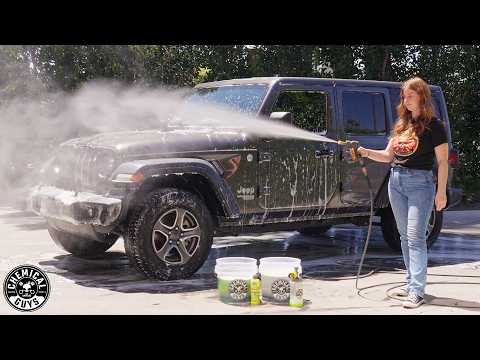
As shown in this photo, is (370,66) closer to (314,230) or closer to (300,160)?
(314,230)

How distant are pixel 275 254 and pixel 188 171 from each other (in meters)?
2.31

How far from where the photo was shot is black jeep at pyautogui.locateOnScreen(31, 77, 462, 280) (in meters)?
6.09

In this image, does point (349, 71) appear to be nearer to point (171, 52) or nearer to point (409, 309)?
point (171, 52)

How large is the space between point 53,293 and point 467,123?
39.0ft

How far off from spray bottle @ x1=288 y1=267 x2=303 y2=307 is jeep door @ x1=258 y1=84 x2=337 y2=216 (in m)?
1.48

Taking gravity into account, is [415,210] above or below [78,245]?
above

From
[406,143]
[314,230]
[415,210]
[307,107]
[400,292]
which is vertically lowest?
[400,292]

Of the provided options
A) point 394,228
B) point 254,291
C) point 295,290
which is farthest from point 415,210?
point 394,228

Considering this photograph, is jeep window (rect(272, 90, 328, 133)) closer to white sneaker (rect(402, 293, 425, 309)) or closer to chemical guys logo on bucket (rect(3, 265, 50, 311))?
white sneaker (rect(402, 293, 425, 309))

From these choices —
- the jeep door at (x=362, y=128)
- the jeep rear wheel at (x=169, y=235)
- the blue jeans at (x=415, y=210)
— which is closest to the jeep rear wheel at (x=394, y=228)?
the jeep door at (x=362, y=128)

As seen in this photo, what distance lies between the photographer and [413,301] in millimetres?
5465

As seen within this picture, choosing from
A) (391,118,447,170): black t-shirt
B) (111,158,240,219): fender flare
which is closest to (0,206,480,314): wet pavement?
(111,158,240,219): fender flare
